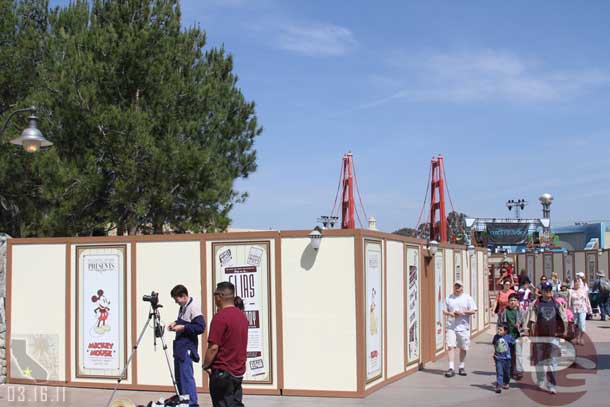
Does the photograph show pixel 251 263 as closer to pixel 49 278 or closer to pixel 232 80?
pixel 49 278

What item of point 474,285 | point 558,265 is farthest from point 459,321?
point 558,265

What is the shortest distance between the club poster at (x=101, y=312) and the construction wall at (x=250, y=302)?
0.7 inches

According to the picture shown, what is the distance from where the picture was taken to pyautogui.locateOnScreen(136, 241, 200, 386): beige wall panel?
11633 mm

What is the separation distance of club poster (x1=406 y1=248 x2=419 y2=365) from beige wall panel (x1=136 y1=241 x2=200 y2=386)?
3.98 meters

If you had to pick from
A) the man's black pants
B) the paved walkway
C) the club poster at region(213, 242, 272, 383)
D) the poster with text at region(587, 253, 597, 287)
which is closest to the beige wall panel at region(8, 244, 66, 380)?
the paved walkway

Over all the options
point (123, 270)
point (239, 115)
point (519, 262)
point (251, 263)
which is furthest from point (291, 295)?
point (519, 262)

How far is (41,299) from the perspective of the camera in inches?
491

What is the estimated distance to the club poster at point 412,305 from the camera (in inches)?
529

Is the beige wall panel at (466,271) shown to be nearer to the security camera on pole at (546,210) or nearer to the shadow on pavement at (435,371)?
the shadow on pavement at (435,371)

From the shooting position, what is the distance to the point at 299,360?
36.2ft

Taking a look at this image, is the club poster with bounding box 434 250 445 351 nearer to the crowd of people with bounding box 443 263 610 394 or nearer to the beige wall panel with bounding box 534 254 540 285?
the crowd of people with bounding box 443 263 610 394

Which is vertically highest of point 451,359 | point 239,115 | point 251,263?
point 239,115

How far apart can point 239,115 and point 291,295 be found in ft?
40.5

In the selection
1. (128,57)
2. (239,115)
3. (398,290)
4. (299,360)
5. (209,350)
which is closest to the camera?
(209,350)
